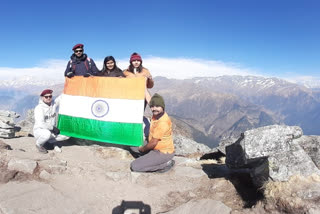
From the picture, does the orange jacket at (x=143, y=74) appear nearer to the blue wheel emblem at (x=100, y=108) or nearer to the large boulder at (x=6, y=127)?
the blue wheel emblem at (x=100, y=108)

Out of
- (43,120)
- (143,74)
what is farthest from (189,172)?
(43,120)

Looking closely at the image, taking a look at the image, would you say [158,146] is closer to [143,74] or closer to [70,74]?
[143,74]

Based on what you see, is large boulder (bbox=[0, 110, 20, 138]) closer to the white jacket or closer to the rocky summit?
the white jacket

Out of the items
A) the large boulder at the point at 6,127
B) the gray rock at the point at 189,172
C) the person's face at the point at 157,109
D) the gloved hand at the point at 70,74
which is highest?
the gloved hand at the point at 70,74

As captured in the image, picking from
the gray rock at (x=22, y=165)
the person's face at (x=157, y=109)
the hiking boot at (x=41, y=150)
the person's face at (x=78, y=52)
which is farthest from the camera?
the person's face at (x=78, y=52)

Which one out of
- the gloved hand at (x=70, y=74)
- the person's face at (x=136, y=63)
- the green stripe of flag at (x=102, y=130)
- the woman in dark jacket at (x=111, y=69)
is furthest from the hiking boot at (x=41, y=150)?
the person's face at (x=136, y=63)
